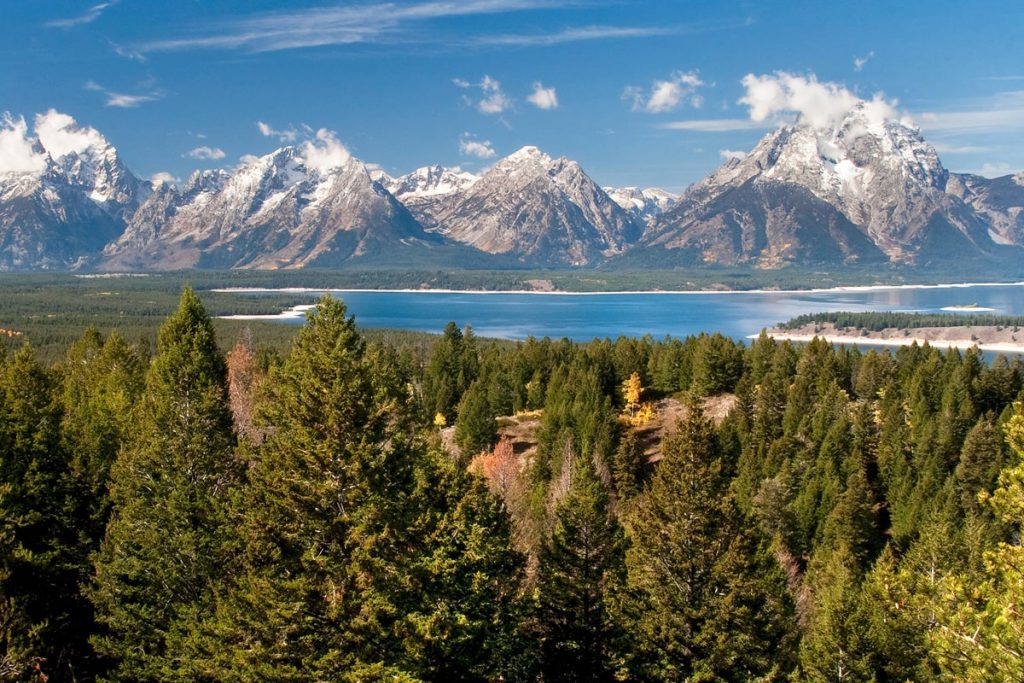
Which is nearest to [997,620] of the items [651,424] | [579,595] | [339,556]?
[579,595]

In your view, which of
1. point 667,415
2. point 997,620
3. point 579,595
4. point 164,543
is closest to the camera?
point 997,620

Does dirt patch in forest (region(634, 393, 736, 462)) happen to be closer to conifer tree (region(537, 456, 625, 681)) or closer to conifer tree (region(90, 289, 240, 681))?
conifer tree (region(537, 456, 625, 681))

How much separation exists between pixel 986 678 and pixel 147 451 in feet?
75.6

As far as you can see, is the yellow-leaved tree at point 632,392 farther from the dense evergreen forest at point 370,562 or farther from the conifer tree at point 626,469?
the dense evergreen forest at point 370,562

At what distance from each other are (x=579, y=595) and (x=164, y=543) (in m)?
13.1

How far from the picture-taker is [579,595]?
2641 cm

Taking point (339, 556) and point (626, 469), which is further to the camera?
point (626, 469)

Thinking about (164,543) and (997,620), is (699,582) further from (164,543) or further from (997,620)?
(164,543)

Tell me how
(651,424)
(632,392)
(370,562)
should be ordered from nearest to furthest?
(370,562), (651,424), (632,392)

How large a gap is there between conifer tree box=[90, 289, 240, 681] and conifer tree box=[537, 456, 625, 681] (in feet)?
34.4

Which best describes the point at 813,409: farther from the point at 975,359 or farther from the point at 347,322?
the point at 347,322

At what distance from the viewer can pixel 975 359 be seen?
278ft

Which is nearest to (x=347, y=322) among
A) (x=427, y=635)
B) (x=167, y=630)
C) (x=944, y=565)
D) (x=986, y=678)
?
(x=427, y=635)

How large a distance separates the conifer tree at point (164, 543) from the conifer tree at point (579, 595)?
10488mm
